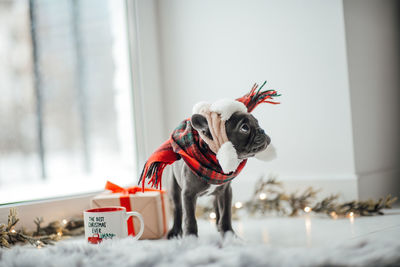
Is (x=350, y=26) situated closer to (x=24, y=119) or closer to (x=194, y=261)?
(x=194, y=261)

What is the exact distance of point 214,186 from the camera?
3.11ft

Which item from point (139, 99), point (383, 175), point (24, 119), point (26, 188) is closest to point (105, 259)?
point (26, 188)

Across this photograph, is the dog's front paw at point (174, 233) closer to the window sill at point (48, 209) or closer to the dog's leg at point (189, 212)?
the dog's leg at point (189, 212)

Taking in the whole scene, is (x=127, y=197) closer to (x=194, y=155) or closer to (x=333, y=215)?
(x=194, y=155)

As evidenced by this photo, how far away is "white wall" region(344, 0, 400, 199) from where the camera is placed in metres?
1.29

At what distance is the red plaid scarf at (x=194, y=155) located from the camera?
0.89 m

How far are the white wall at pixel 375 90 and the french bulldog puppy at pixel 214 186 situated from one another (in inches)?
20.8

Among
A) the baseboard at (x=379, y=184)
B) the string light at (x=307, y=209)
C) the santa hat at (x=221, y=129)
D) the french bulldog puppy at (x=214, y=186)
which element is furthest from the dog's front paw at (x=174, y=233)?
the baseboard at (x=379, y=184)

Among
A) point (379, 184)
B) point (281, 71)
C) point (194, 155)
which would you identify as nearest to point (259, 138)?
point (194, 155)

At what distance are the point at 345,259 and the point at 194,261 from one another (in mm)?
252

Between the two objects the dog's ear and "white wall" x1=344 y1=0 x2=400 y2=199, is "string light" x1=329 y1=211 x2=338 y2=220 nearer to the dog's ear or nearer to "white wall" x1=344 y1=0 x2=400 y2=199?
"white wall" x1=344 y1=0 x2=400 y2=199

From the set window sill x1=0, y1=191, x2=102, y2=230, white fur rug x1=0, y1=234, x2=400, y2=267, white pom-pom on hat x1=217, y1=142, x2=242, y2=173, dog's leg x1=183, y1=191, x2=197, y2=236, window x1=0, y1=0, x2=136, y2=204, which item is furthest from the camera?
window x1=0, y1=0, x2=136, y2=204

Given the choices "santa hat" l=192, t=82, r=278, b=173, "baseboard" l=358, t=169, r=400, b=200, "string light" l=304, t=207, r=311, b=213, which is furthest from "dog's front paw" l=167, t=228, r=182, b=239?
"baseboard" l=358, t=169, r=400, b=200

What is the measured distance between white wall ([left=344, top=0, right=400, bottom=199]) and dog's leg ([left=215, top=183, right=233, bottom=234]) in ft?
1.69
